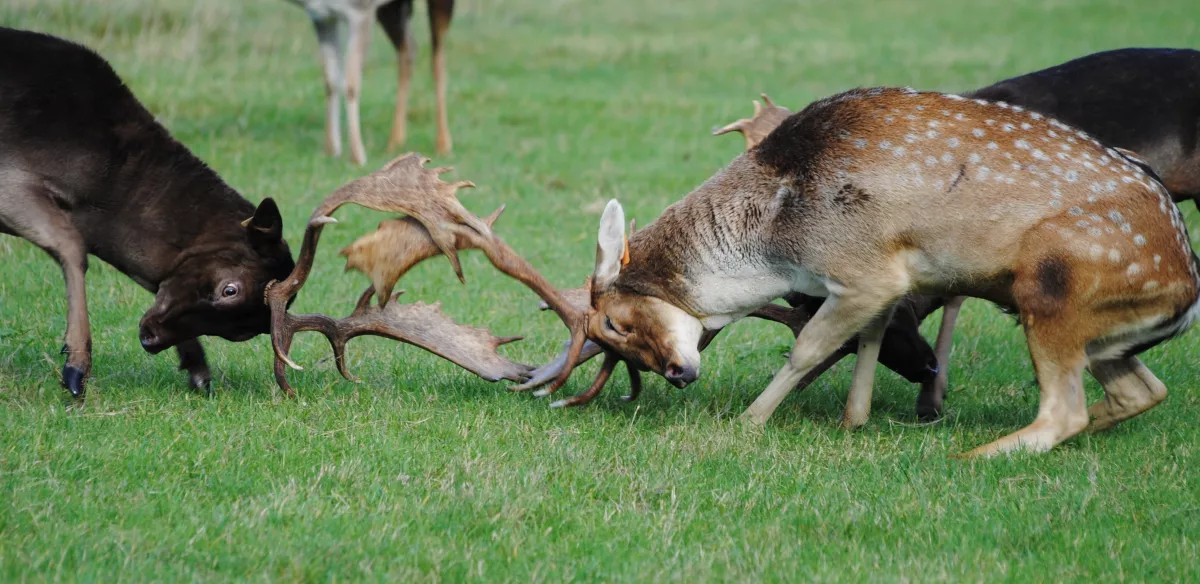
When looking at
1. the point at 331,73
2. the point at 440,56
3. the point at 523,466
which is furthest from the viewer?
the point at 440,56

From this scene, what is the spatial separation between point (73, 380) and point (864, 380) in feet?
11.8

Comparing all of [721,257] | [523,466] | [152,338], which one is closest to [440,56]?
[152,338]

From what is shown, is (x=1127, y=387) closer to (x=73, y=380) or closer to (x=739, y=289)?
(x=739, y=289)

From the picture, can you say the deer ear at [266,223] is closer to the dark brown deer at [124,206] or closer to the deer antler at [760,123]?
the dark brown deer at [124,206]

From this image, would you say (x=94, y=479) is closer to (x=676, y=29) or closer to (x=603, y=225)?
(x=603, y=225)

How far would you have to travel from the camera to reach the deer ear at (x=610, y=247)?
5832 mm

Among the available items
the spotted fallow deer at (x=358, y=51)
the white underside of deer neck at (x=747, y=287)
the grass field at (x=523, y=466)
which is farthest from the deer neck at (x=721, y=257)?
the spotted fallow deer at (x=358, y=51)

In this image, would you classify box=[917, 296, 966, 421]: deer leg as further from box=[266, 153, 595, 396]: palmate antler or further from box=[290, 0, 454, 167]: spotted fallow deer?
box=[290, 0, 454, 167]: spotted fallow deer

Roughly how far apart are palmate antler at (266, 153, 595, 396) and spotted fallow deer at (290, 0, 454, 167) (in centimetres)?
631

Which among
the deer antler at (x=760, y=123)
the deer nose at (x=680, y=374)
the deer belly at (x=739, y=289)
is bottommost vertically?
the deer nose at (x=680, y=374)

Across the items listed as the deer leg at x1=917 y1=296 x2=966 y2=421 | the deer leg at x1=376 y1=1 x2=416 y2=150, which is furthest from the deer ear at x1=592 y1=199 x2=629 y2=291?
the deer leg at x1=376 y1=1 x2=416 y2=150

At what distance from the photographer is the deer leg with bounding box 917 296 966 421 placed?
6.54 m

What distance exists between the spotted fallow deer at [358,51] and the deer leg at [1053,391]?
25.6 feet

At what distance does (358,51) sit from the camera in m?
12.8
